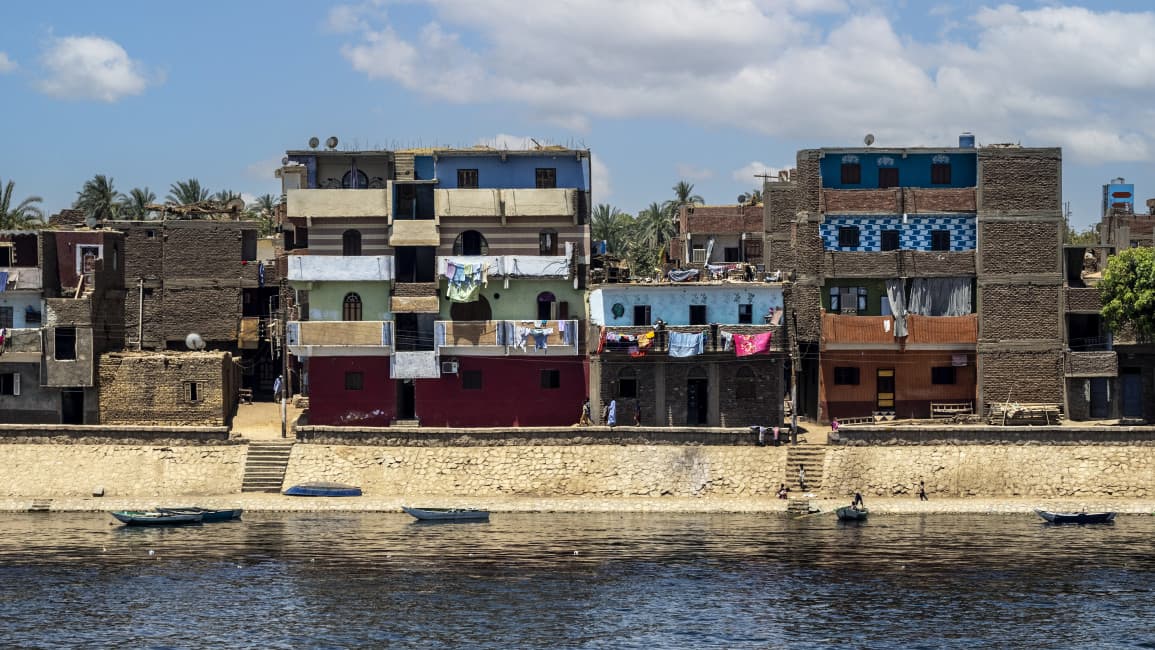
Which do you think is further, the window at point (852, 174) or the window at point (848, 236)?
the window at point (852, 174)

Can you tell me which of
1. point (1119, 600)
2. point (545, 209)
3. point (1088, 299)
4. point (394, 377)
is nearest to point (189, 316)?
point (394, 377)

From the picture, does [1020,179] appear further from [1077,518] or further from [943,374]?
[1077,518]

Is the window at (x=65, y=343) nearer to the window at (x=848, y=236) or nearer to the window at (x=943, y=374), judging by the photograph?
the window at (x=848, y=236)

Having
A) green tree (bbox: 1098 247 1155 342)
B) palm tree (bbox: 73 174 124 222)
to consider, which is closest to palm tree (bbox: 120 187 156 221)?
palm tree (bbox: 73 174 124 222)

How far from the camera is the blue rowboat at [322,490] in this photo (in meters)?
78.2

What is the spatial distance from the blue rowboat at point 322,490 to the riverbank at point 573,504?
33 cm

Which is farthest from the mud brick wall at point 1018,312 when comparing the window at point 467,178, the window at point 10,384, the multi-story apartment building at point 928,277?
Answer: the window at point 10,384

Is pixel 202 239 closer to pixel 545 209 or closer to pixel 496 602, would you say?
pixel 545 209

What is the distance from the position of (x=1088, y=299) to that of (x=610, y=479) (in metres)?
26.3

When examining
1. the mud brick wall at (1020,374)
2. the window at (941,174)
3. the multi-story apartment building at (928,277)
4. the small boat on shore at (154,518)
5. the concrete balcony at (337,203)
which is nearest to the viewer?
the small boat on shore at (154,518)

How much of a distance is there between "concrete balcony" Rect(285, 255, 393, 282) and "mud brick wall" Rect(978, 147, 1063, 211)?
29668 mm

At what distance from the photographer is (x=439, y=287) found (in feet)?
279

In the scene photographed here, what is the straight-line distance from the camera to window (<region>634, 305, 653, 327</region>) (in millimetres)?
84250

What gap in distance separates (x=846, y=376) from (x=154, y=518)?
34889 mm
